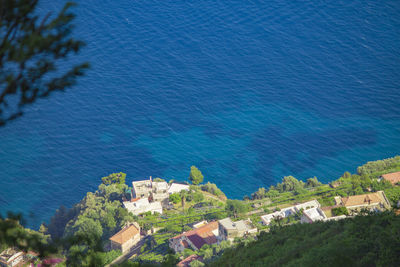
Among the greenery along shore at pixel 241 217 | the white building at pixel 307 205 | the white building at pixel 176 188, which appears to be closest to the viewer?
the greenery along shore at pixel 241 217

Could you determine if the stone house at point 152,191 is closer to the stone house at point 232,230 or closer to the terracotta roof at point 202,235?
the terracotta roof at point 202,235

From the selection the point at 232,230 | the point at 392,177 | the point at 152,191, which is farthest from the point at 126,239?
the point at 392,177

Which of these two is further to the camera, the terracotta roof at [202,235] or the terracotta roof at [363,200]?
the terracotta roof at [363,200]

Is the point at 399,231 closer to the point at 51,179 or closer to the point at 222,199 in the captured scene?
the point at 222,199

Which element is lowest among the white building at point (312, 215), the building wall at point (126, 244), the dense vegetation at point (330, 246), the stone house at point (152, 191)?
the dense vegetation at point (330, 246)

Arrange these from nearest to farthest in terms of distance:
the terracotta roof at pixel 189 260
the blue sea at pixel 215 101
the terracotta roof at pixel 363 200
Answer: the terracotta roof at pixel 189 260, the terracotta roof at pixel 363 200, the blue sea at pixel 215 101

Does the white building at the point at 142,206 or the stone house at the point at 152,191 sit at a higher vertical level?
the stone house at the point at 152,191

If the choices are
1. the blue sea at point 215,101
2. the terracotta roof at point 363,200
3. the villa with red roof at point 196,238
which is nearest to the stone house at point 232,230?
the villa with red roof at point 196,238
